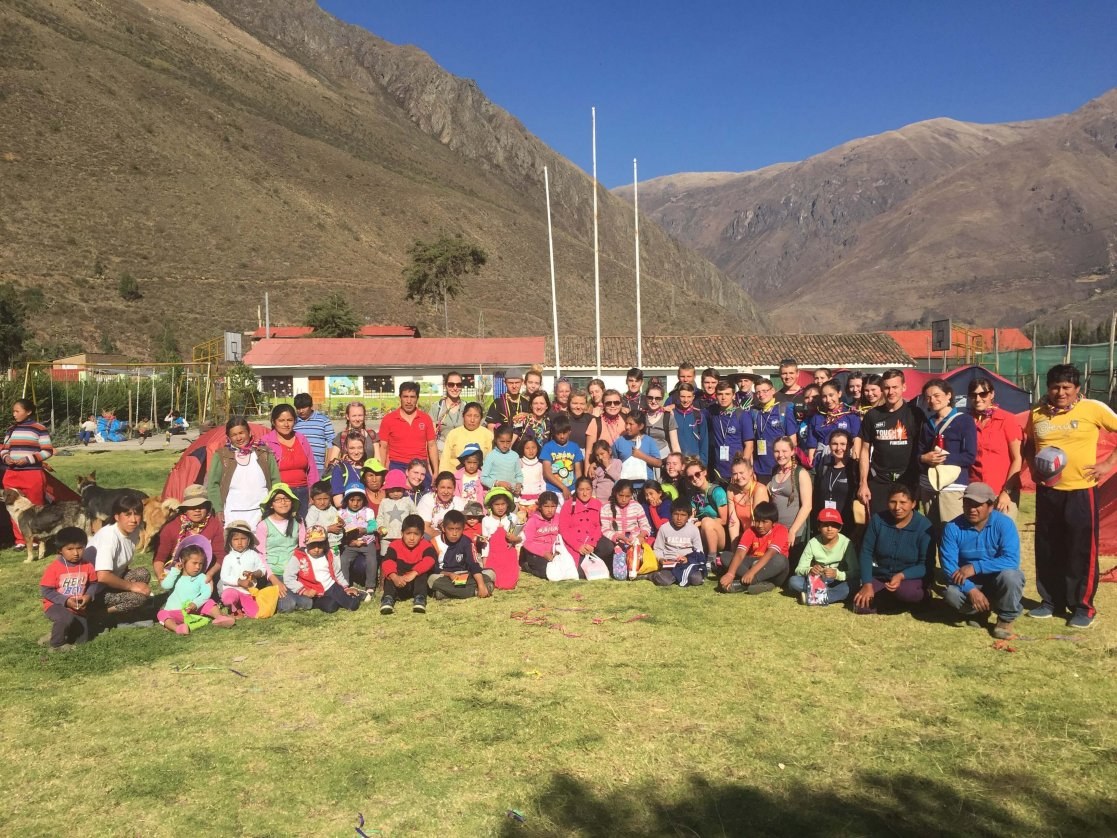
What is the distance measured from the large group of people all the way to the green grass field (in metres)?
0.37

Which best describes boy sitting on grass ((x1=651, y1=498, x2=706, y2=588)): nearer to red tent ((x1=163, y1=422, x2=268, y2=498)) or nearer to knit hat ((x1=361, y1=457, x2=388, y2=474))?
knit hat ((x1=361, y1=457, x2=388, y2=474))

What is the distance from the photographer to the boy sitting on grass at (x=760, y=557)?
6.61 meters

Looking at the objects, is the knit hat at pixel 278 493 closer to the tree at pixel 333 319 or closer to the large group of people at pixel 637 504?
the large group of people at pixel 637 504

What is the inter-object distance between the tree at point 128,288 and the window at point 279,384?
15.4m

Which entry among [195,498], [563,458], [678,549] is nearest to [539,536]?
[563,458]

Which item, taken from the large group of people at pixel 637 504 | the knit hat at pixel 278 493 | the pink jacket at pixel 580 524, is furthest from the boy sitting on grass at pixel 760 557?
the knit hat at pixel 278 493

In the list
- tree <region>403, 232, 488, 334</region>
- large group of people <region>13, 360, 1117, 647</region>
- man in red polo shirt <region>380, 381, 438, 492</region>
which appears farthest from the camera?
tree <region>403, 232, 488, 334</region>

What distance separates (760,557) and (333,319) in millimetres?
48759

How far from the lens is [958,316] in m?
137

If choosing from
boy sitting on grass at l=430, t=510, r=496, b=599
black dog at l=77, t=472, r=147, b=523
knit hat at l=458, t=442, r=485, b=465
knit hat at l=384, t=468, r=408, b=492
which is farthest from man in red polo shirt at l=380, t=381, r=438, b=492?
black dog at l=77, t=472, r=147, b=523

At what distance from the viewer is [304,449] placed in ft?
23.6

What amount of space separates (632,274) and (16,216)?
2918 inches

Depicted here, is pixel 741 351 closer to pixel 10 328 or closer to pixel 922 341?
pixel 922 341

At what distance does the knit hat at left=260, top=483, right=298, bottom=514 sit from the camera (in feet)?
21.5
